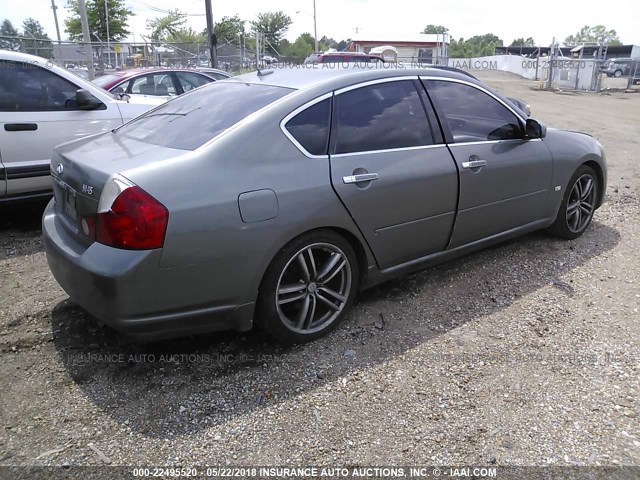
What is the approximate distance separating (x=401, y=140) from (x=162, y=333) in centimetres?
192

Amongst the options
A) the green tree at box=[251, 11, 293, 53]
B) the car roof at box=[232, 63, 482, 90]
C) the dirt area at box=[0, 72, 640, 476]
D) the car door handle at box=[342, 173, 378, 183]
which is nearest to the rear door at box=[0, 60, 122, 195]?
the dirt area at box=[0, 72, 640, 476]

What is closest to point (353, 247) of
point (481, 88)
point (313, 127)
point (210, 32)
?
point (313, 127)

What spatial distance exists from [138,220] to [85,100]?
327 cm

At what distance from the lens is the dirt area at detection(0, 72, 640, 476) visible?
2414mm

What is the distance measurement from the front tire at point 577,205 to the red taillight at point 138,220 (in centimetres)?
361

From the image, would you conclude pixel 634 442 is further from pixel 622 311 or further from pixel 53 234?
pixel 53 234

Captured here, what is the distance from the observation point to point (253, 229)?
2.73 m

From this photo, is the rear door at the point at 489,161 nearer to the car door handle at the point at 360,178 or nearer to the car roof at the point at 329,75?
the car roof at the point at 329,75

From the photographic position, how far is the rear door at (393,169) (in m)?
3.18

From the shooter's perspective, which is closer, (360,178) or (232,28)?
(360,178)

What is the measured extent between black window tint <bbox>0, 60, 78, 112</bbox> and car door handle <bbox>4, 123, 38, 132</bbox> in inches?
6.0

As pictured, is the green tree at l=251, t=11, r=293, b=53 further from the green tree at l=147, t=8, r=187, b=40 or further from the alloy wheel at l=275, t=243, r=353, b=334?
the alloy wheel at l=275, t=243, r=353, b=334

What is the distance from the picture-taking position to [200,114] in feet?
10.8

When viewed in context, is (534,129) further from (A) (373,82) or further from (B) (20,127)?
(B) (20,127)
